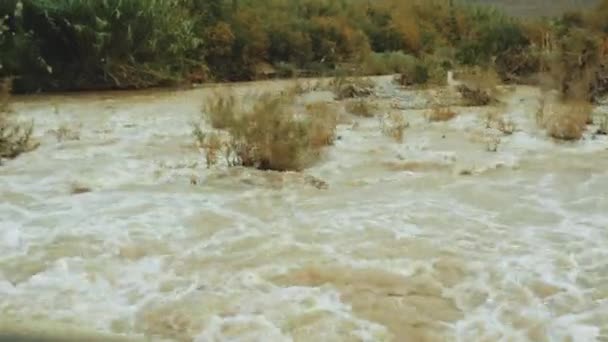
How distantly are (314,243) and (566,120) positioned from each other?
16.5 ft

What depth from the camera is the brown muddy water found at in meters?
4.73

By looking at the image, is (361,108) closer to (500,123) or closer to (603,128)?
(500,123)

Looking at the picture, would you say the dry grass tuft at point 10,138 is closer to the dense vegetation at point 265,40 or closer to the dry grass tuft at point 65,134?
the dry grass tuft at point 65,134

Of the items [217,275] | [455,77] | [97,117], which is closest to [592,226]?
[217,275]

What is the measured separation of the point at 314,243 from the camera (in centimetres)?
600

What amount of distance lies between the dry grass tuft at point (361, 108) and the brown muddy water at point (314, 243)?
2.03m

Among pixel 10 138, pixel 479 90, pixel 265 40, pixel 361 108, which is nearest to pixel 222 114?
pixel 10 138

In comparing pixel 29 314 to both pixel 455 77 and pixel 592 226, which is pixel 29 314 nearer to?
pixel 592 226

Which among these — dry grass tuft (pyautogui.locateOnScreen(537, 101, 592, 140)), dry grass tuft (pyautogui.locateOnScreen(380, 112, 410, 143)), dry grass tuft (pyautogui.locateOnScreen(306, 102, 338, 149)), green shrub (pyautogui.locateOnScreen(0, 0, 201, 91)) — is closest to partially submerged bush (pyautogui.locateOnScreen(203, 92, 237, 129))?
dry grass tuft (pyautogui.locateOnScreen(306, 102, 338, 149))

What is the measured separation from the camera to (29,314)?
479 centimetres

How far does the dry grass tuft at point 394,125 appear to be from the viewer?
9.84 metres

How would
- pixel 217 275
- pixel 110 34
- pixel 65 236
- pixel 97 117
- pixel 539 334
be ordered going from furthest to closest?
pixel 110 34 → pixel 97 117 → pixel 65 236 → pixel 217 275 → pixel 539 334

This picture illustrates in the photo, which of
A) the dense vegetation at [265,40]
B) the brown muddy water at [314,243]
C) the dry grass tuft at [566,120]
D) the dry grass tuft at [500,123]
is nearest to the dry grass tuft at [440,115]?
the dry grass tuft at [500,123]

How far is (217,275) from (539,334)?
6.59 feet
